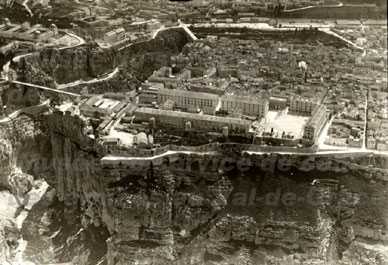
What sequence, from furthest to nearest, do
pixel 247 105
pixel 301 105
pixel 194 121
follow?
pixel 301 105
pixel 247 105
pixel 194 121

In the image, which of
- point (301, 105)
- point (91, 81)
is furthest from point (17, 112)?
point (301, 105)

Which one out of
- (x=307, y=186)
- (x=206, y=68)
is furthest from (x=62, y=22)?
(x=307, y=186)

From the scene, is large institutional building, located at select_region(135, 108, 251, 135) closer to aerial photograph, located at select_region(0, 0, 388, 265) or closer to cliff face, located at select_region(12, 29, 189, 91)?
aerial photograph, located at select_region(0, 0, 388, 265)

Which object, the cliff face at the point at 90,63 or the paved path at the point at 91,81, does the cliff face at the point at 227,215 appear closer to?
the paved path at the point at 91,81

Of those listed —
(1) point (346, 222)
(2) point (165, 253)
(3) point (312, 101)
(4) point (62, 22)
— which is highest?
(4) point (62, 22)

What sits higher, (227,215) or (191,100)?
(191,100)

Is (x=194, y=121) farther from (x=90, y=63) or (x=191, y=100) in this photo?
(x=90, y=63)

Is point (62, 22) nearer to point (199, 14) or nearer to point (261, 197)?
point (199, 14)

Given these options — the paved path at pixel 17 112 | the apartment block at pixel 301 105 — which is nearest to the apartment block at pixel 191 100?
the apartment block at pixel 301 105
